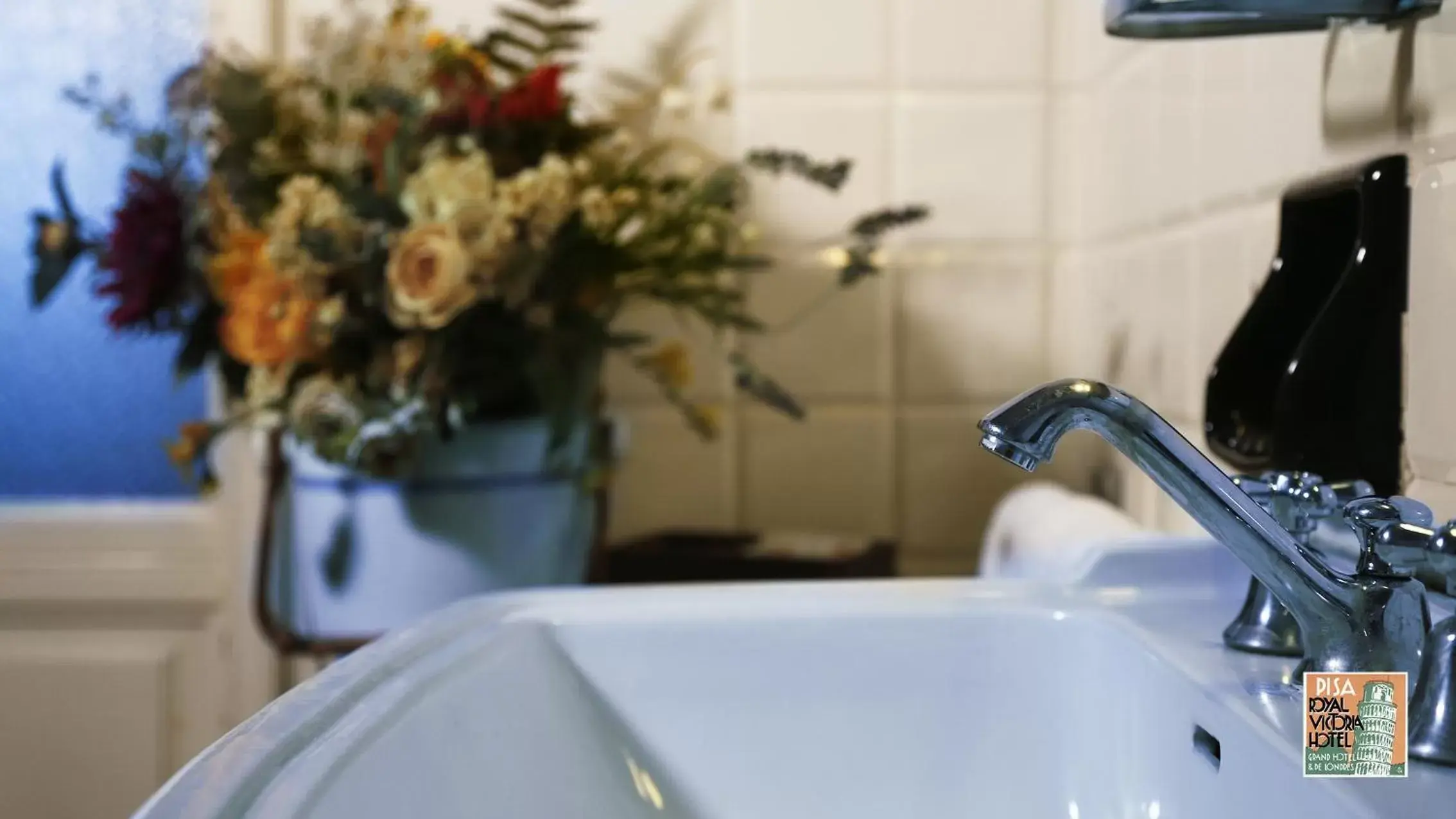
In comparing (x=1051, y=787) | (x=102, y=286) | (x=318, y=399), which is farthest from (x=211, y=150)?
(x=1051, y=787)

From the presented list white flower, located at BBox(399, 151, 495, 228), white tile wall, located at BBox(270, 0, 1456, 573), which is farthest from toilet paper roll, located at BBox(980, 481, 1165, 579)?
white flower, located at BBox(399, 151, 495, 228)

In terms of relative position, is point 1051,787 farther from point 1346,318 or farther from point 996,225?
point 996,225

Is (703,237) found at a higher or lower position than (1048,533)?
higher

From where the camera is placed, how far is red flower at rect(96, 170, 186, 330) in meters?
0.89

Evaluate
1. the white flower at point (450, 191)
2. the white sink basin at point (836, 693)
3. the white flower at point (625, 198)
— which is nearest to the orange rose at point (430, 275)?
the white flower at point (450, 191)

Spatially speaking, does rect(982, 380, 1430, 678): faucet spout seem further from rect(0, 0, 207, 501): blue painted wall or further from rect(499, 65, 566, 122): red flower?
rect(0, 0, 207, 501): blue painted wall

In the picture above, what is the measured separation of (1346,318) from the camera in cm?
54

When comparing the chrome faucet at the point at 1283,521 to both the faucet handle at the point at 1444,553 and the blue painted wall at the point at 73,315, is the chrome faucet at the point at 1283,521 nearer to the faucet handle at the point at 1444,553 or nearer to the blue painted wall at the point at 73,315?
the faucet handle at the point at 1444,553

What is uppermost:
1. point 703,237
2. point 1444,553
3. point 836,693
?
point 703,237

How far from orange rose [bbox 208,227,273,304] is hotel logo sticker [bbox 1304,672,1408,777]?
68 centimetres

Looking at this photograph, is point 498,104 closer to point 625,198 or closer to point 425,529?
point 625,198

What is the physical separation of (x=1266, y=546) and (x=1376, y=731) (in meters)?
0.06

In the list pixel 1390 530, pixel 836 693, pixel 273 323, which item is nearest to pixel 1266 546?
pixel 1390 530

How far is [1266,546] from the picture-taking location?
0.40 metres
